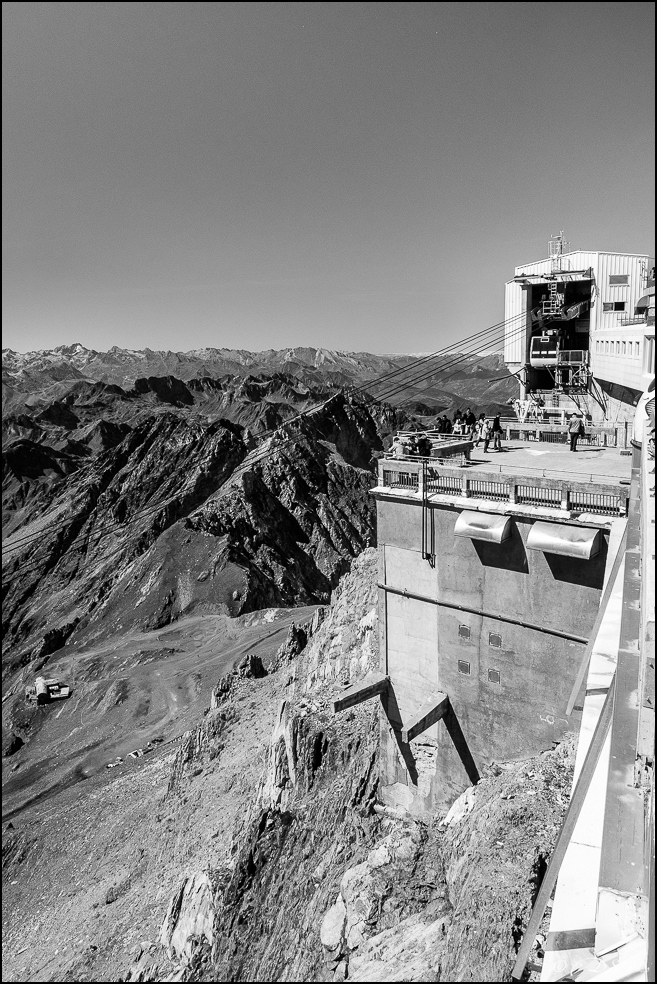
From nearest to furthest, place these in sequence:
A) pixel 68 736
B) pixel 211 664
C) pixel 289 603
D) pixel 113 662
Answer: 1. pixel 68 736
2. pixel 211 664
3. pixel 113 662
4. pixel 289 603

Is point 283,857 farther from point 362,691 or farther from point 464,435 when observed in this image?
point 464,435

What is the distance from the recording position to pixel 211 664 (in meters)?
55.9

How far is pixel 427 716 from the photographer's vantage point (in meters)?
15.3

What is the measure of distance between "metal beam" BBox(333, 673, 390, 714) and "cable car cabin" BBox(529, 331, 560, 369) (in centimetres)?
1782

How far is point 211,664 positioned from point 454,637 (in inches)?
1759

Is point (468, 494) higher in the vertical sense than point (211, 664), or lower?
higher

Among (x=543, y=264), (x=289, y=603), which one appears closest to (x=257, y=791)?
(x=543, y=264)

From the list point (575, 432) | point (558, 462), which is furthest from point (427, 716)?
point (575, 432)

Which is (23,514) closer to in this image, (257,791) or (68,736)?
(68,736)

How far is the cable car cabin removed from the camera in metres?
27.4

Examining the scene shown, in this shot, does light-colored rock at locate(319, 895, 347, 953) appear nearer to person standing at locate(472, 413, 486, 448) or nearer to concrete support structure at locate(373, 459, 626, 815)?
concrete support structure at locate(373, 459, 626, 815)

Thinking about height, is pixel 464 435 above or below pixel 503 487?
above

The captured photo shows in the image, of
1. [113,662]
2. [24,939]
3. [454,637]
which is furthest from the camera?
[113,662]

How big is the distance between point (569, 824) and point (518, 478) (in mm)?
9400
